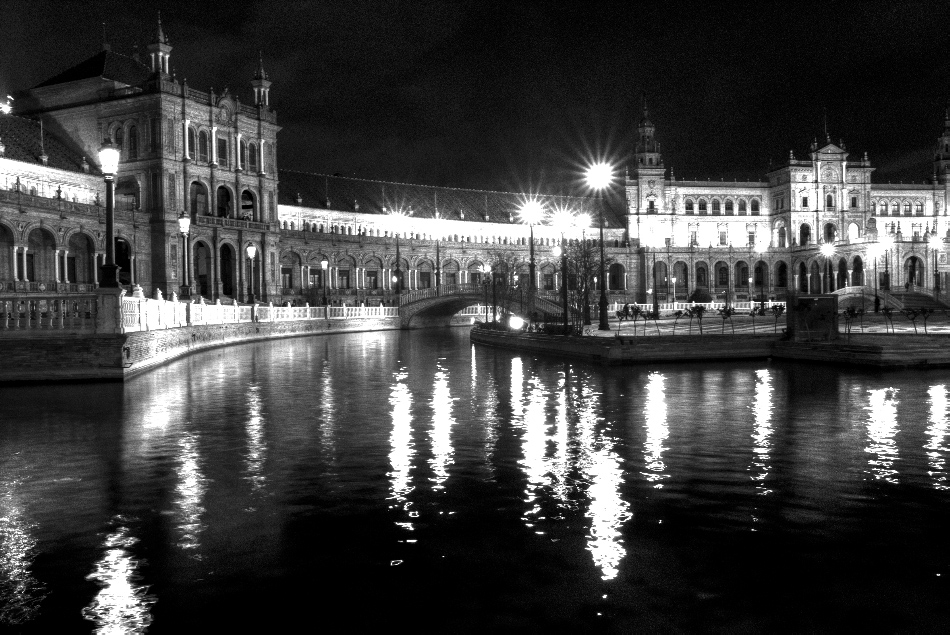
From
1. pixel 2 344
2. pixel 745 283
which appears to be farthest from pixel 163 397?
pixel 745 283

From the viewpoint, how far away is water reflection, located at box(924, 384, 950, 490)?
10233mm

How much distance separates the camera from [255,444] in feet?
42.3

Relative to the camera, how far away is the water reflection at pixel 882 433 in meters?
10.6

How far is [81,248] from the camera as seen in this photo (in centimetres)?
6312

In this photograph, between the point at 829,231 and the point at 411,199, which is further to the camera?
the point at 829,231

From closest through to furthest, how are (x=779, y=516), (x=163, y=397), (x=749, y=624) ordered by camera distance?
(x=749, y=624) → (x=779, y=516) → (x=163, y=397)

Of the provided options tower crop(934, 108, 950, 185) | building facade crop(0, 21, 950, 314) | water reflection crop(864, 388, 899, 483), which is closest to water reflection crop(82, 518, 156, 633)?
water reflection crop(864, 388, 899, 483)

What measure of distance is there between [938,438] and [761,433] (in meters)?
2.50

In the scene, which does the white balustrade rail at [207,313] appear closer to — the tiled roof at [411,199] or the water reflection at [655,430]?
the water reflection at [655,430]

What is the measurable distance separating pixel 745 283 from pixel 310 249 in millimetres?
69748

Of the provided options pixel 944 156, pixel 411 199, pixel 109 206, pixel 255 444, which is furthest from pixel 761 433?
pixel 944 156

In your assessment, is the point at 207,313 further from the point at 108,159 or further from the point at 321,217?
the point at 321,217

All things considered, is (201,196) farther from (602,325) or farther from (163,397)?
(163,397)

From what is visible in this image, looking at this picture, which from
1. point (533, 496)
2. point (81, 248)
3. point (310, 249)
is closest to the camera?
point (533, 496)
